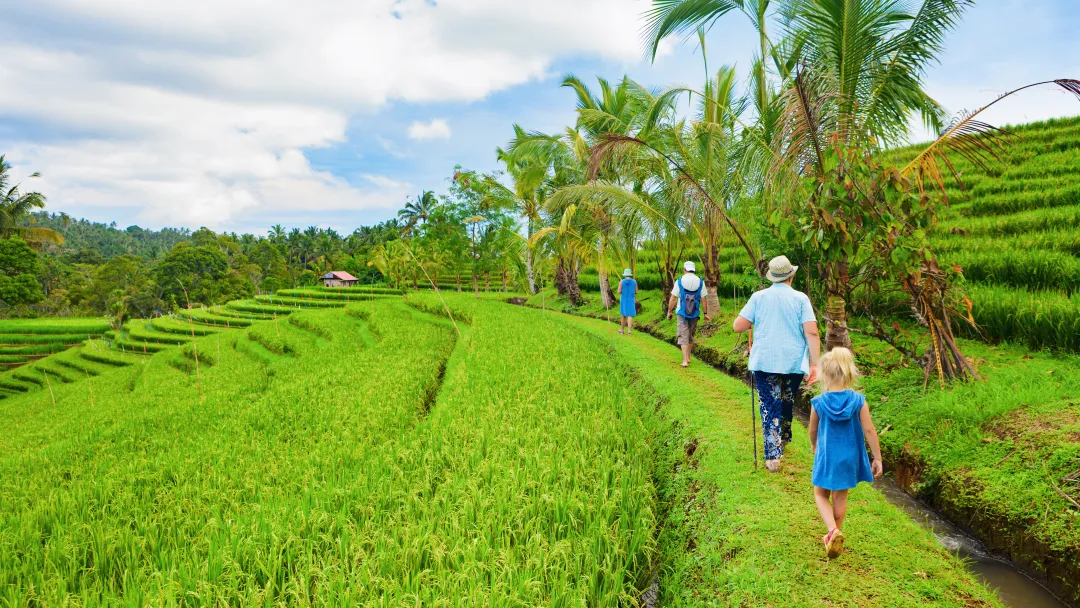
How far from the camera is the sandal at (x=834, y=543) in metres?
2.77

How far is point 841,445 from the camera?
2.91 m

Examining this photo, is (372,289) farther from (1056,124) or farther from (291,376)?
(1056,124)

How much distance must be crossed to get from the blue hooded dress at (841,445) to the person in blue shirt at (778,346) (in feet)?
3.03

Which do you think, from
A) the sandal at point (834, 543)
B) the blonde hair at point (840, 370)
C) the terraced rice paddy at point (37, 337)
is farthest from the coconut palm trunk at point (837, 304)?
the terraced rice paddy at point (37, 337)

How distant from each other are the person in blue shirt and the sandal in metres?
1.12

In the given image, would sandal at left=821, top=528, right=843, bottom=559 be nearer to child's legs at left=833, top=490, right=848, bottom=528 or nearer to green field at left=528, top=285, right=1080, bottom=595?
child's legs at left=833, top=490, right=848, bottom=528

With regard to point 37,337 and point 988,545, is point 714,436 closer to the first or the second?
point 988,545

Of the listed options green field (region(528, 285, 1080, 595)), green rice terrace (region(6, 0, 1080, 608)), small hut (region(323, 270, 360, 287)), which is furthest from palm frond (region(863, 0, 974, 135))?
small hut (region(323, 270, 360, 287))

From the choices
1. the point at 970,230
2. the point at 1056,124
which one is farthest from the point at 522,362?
the point at 1056,124

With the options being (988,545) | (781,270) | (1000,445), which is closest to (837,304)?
(1000,445)

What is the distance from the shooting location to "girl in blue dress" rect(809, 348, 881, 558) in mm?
2879

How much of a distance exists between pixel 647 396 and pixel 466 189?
82.4ft

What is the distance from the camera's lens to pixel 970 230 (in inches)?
356

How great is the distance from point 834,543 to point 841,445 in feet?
1.80
